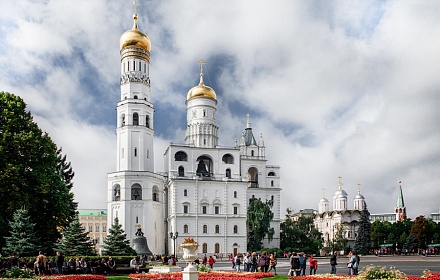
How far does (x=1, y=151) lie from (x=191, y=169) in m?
35.8

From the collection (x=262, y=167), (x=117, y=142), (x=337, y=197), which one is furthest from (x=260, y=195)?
(x=337, y=197)

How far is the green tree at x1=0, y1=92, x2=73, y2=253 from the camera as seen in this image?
2902cm

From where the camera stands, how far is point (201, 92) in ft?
226

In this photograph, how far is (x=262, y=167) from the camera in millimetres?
68812

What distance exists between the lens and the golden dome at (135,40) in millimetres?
60125

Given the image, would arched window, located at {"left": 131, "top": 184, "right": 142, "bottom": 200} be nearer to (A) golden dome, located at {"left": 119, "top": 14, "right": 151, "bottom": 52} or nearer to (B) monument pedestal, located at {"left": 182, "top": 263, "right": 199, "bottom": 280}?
(A) golden dome, located at {"left": 119, "top": 14, "right": 151, "bottom": 52}

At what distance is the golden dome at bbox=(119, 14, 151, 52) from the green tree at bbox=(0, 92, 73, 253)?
96.6 feet

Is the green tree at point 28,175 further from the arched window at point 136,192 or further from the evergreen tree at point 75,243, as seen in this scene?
the arched window at point 136,192

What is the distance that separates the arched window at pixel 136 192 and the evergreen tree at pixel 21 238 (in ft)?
99.1

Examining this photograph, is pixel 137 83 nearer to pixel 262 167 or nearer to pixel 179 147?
pixel 179 147

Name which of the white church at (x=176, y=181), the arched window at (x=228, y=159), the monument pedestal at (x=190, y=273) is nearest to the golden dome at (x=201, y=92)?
the white church at (x=176, y=181)

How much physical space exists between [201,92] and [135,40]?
1261cm

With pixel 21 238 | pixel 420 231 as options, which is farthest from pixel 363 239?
pixel 21 238

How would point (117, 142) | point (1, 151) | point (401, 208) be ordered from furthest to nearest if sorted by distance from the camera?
1. point (401, 208)
2. point (117, 142)
3. point (1, 151)
